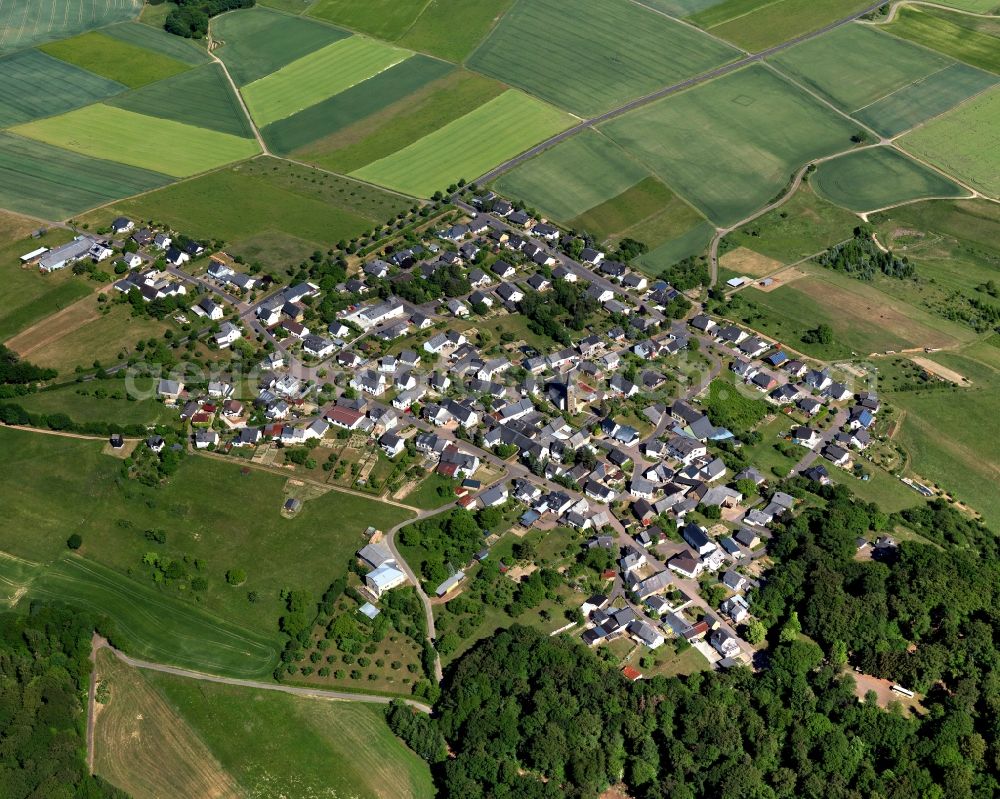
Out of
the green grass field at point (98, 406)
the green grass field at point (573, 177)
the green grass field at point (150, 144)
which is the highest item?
the green grass field at point (150, 144)

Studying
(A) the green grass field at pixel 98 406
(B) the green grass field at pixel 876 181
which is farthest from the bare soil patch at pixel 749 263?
(A) the green grass field at pixel 98 406

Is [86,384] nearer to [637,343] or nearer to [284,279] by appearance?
[284,279]

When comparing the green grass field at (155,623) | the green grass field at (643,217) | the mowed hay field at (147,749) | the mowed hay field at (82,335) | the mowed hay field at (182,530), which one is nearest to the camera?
the mowed hay field at (147,749)

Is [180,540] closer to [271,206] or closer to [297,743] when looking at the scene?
[297,743]

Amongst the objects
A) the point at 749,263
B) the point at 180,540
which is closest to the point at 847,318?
the point at 749,263

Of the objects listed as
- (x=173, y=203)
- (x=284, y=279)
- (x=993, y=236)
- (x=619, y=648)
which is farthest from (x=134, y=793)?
(x=993, y=236)

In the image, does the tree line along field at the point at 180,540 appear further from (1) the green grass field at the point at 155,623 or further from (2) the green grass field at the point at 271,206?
(2) the green grass field at the point at 271,206
